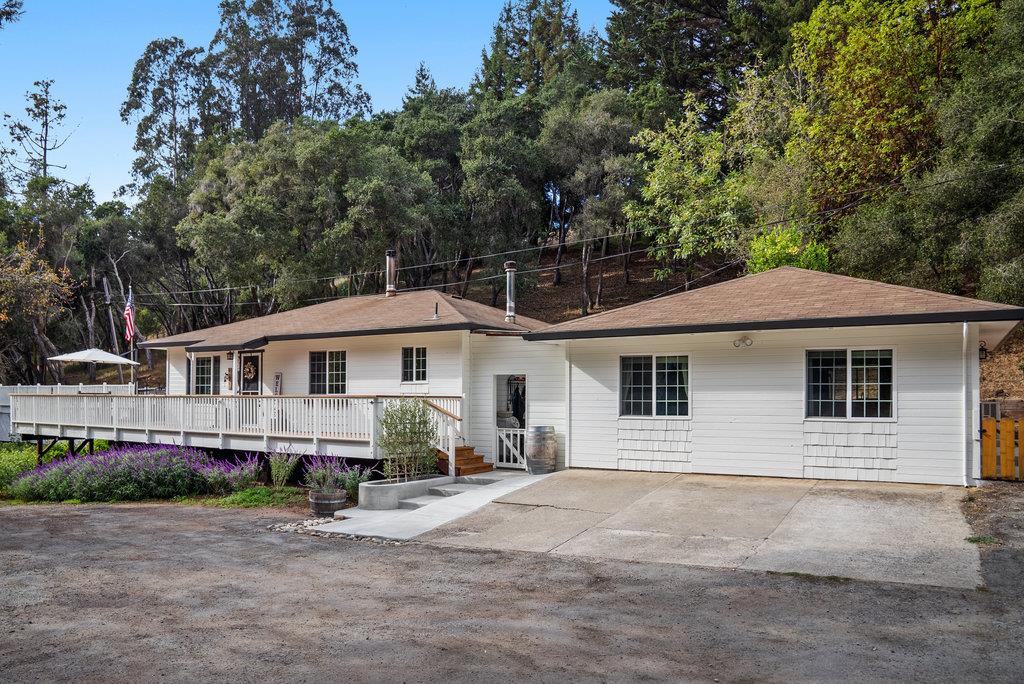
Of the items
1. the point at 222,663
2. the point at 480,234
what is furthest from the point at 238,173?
the point at 222,663

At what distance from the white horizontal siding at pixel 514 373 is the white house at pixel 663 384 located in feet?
0.11

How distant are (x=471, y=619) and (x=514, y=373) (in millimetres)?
10047

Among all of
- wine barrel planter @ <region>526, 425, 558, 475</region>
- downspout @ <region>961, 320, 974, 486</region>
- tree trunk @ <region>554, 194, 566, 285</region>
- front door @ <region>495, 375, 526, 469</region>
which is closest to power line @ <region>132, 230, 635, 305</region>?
tree trunk @ <region>554, 194, 566, 285</region>

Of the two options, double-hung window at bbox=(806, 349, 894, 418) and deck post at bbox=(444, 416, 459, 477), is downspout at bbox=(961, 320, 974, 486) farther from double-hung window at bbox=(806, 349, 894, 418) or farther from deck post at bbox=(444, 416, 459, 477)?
deck post at bbox=(444, 416, 459, 477)

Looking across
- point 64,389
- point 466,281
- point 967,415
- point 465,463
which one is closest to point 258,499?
point 465,463

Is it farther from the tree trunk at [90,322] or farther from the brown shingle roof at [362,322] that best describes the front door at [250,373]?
the tree trunk at [90,322]

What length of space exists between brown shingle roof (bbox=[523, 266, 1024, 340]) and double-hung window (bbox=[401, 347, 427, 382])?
347cm

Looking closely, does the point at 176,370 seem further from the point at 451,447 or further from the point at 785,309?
the point at 785,309

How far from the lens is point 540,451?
1547 centimetres

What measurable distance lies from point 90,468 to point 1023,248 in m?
23.1

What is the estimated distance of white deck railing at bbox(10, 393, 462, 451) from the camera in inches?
601

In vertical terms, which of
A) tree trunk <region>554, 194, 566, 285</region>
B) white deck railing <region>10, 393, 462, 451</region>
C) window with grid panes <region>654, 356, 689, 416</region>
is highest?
tree trunk <region>554, 194, 566, 285</region>

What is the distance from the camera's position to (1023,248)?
19547mm

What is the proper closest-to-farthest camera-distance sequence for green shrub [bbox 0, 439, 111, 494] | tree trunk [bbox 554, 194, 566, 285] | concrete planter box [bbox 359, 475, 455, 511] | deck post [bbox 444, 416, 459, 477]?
concrete planter box [bbox 359, 475, 455, 511] < deck post [bbox 444, 416, 459, 477] < green shrub [bbox 0, 439, 111, 494] < tree trunk [bbox 554, 194, 566, 285]
